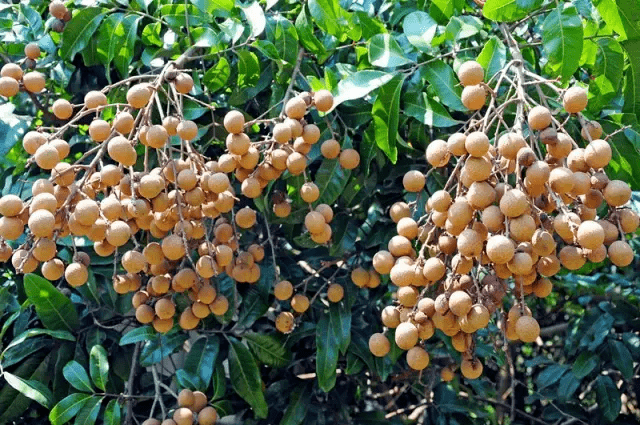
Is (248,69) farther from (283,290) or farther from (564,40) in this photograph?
(564,40)

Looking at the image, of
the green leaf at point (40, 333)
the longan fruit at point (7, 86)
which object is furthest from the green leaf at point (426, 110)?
the green leaf at point (40, 333)

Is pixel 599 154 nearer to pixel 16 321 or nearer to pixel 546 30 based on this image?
pixel 546 30

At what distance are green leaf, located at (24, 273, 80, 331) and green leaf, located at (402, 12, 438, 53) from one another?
0.75 meters

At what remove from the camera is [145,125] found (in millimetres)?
1094

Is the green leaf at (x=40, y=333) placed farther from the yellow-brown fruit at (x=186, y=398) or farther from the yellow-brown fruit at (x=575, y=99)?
the yellow-brown fruit at (x=575, y=99)

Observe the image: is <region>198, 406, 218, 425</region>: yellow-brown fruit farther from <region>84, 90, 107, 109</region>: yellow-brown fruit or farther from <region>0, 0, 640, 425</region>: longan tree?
<region>84, 90, 107, 109</region>: yellow-brown fruit

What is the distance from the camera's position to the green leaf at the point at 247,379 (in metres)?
1.46

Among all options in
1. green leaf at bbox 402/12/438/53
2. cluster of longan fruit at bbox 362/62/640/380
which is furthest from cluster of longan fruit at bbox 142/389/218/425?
green leaf at bbox 402/12/438/53

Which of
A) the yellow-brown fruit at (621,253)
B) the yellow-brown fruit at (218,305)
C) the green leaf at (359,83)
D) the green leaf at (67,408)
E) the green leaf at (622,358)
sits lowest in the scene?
the green leaf at (622,358)

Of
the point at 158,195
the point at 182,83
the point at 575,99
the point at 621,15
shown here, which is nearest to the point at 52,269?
the point at 158,195

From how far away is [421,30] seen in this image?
1.23 meters

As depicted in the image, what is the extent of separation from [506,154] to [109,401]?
2.94 ft

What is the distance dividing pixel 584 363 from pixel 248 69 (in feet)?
3.25

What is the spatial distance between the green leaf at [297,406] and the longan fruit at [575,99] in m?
0.82
